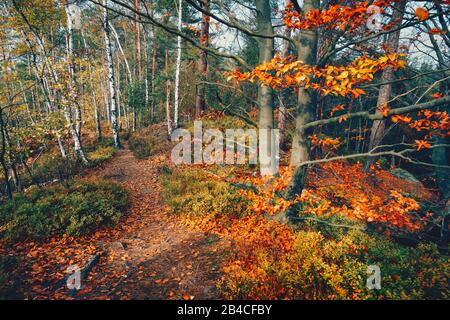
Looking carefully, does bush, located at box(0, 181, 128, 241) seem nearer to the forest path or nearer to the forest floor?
the forest floor

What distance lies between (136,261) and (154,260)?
16.5 inches

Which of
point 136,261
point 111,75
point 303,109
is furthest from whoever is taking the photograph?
point 111,75

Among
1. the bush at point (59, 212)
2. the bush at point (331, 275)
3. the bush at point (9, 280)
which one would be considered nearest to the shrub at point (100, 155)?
the bush at point (59, 212)

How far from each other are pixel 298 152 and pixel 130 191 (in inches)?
286

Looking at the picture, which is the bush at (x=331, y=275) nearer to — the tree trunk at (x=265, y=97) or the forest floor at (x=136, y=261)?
the forest floor at (x=136, y=261)

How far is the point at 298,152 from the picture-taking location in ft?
17.3

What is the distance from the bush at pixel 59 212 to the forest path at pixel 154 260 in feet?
2.07

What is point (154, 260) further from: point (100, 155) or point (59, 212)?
point (100, 155)

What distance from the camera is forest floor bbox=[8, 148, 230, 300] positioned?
175 inches

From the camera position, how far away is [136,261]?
18.0 ft

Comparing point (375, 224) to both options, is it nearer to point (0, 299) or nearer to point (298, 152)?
point (298, 152)

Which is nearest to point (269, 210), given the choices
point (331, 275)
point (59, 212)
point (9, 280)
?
point (331, 275)

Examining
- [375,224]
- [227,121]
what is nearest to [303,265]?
[375,224]

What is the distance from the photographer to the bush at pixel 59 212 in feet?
20.2
